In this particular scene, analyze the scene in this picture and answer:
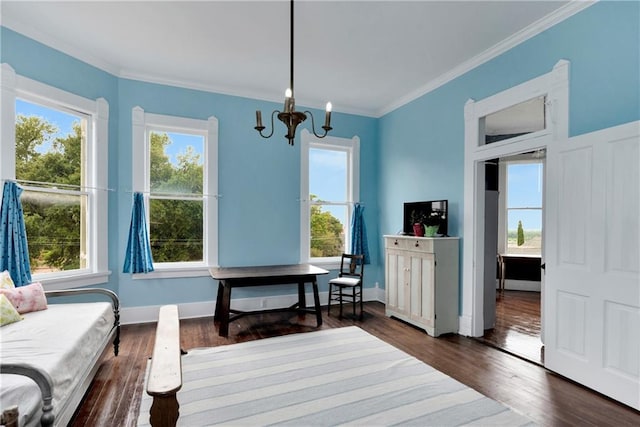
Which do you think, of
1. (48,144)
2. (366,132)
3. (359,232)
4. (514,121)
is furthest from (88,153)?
(514,121)

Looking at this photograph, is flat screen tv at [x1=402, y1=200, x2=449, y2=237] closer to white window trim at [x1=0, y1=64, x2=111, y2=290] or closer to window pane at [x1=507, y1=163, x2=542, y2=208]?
window pane at [x1=507, y1=163, x2=542, y2=208]

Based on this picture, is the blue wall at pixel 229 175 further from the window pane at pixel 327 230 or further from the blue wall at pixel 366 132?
the window pane at pixel 327 230

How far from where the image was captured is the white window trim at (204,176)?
4.28 m

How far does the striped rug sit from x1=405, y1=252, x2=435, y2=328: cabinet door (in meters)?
0.76

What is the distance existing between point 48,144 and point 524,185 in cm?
751

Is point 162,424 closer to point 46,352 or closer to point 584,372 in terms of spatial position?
point 46,352

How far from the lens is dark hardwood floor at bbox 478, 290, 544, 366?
11.3ft

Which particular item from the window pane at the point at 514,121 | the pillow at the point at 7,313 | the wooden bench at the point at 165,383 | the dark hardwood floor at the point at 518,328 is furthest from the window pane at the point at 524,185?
the pillow at the point at 7,313

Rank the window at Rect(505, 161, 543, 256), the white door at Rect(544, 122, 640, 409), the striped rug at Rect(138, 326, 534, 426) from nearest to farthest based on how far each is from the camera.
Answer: the striped rug at Rect(138, 326, 534, 426), the white door at Rect(544, 122, 640, 409), the window at Rect(505, 161, 543, 256)

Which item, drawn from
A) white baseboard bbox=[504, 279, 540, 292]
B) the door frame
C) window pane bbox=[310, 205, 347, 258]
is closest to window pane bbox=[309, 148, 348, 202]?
window pane bbox=[310, 205, 347, 258]

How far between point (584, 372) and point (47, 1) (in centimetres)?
545

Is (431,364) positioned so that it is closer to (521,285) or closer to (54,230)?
(54,230)

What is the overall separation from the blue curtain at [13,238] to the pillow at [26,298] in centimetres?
36

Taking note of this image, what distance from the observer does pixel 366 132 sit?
5.68 meters
